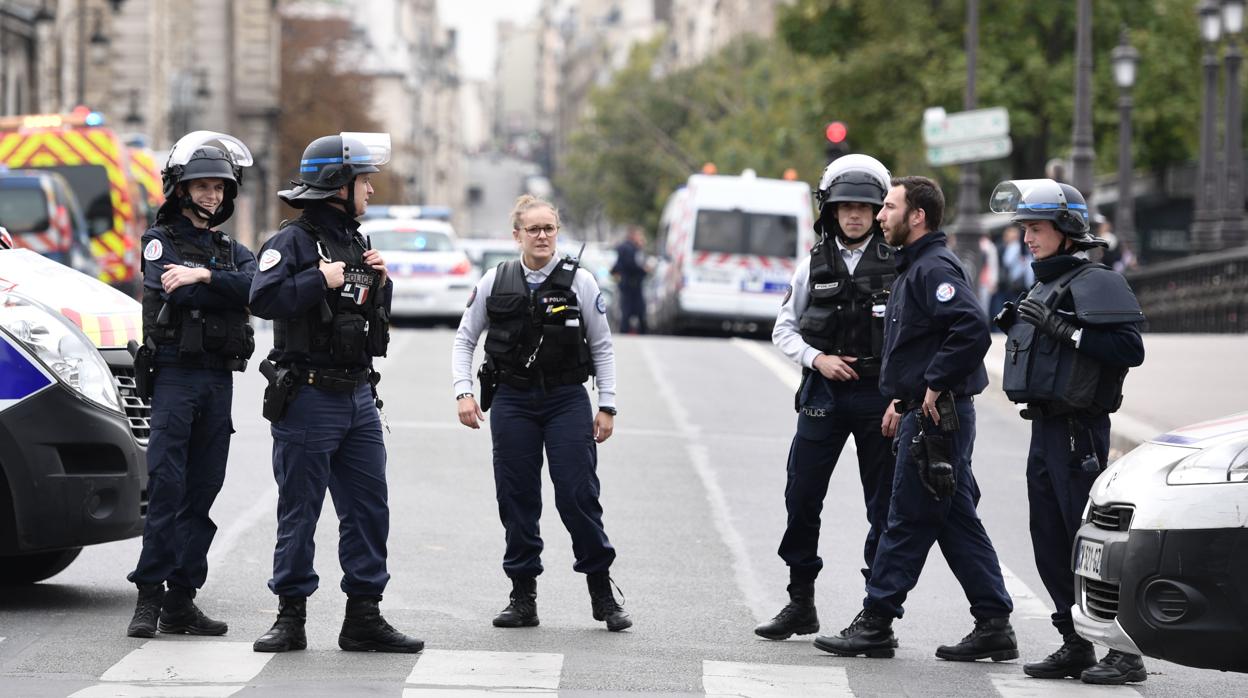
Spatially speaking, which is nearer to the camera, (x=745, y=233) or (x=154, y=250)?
(x=154, y=250)

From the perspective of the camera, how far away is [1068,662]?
7.96m

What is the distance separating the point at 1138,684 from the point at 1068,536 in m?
0.59

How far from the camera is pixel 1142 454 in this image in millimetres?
7184

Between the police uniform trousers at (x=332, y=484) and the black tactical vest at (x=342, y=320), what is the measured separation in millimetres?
143

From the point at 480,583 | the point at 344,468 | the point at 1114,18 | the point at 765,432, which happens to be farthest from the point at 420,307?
the point at 1114,18

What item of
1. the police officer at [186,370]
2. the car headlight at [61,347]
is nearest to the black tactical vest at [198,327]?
the police officer at [186,370]

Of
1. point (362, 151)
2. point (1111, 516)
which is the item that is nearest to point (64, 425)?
point (362, 151)

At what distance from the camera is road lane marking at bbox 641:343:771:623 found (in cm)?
996

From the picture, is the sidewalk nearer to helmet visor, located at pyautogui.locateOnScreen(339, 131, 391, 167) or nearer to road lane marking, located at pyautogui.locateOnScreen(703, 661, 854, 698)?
road lane marking, located at pyautogui.locateOnScreen(703, 661, 854, 698)

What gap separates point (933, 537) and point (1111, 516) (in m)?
1.26

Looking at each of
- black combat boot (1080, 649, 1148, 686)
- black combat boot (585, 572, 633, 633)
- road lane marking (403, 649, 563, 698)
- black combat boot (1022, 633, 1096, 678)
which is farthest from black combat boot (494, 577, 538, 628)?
black combat boot (1080, 649, 1148, 686)

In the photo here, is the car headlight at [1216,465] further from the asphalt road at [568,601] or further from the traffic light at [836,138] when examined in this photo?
the traffic light at [836,138]

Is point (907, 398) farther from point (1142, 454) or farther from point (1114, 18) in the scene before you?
point (1114, 18)

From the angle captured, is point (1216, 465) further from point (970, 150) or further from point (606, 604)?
point (970, 150)
